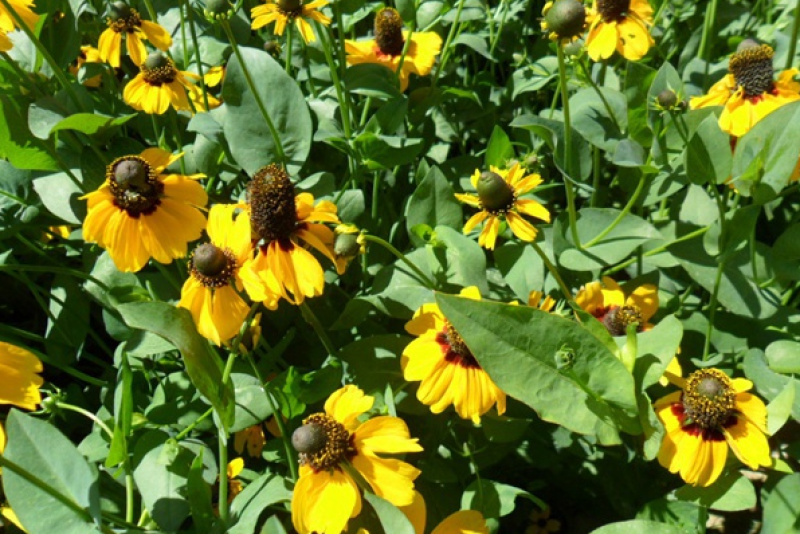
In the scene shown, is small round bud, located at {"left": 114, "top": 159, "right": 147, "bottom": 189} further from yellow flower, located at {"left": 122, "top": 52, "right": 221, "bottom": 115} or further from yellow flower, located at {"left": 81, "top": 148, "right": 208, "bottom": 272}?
yellow flower, located at {"left": 122, "top": 52, "right": 221, "bottom": 115}

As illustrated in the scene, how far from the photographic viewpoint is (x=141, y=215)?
4.47ft

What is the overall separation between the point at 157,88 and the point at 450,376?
3.11ft

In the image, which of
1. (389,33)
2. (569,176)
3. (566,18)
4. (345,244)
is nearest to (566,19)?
(566,18)

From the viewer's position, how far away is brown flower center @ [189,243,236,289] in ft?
4.23


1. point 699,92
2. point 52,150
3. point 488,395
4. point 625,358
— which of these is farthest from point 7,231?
point 699,92

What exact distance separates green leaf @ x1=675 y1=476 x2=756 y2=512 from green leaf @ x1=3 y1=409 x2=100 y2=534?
93 cm

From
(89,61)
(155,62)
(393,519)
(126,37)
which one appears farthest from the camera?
(89,61)

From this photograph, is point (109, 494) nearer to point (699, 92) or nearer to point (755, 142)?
point (755, 142)

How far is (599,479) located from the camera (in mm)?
1673

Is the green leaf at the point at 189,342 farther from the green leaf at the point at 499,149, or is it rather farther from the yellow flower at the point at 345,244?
the green leaf at the point at 499,149

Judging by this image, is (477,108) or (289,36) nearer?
(289,36)

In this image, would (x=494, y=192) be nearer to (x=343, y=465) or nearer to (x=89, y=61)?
(x=343, y=465)

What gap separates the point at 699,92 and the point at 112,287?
1441mm

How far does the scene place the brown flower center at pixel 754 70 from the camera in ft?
5.33
